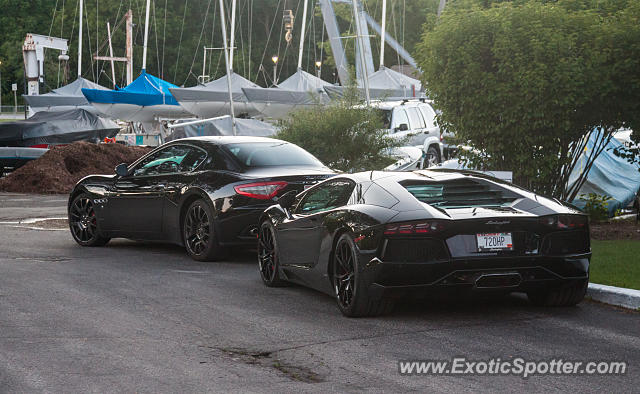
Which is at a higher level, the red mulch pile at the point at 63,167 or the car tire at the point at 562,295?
the car tire at the point at 562,295

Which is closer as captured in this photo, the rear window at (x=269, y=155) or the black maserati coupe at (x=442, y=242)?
the black maserati coupe at (x=442, y=242)

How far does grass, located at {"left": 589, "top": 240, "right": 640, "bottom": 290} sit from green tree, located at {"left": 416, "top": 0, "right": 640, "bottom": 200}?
183 cm

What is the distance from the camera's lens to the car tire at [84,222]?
571 inches

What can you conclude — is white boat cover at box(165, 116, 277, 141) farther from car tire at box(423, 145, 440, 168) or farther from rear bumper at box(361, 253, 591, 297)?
rear bumper at box(361, 253, 591, 297)

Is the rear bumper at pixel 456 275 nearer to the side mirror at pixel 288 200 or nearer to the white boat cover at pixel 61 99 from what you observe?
the side mirror at pixel 288 200

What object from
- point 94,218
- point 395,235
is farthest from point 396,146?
point 395,235

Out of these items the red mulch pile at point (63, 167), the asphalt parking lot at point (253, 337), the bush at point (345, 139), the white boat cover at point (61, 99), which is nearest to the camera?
the asphalt parking lot at point (253, 337)

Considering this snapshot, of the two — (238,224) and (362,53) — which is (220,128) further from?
(238,224)

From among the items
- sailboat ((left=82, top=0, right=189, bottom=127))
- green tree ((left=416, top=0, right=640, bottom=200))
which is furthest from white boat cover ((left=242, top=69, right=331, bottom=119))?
green tree ((left=416, top=0, right=640, bottom=200))

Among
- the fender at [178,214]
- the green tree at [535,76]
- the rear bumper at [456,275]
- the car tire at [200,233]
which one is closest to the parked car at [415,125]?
the green tree at [535,76]

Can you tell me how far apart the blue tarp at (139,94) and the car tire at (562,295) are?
40.3 metres

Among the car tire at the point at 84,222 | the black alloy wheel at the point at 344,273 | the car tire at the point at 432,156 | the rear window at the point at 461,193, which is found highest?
the rear window at the point at 461,193

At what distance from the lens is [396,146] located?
20391mm

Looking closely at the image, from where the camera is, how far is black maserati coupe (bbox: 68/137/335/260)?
12.1 metres
